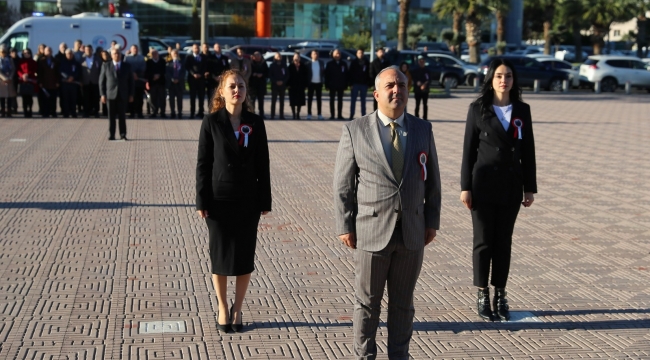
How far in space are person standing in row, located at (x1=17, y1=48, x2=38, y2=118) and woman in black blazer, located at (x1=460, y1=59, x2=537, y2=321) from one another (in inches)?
672

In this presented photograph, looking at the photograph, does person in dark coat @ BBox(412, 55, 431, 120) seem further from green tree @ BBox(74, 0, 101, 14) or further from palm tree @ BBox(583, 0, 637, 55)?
green tree @ BBox(74, 0, 101, 14)

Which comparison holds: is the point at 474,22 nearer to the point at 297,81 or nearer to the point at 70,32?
the point at 70,32

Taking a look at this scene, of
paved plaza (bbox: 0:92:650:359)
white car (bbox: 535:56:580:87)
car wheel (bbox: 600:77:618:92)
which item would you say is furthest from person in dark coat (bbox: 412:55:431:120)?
car wheel (bbox: 600:77:618:92)

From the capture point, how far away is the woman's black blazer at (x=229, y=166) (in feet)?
18.9

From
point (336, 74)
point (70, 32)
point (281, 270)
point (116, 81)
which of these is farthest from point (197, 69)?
point (281, 270)

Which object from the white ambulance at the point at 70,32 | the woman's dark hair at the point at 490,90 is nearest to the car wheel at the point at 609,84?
the white ambulance at the point at 70,32

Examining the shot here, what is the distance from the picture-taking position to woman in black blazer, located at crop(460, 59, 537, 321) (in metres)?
6.20

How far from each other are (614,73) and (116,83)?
90.9 ft

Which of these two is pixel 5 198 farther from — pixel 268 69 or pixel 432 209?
pixel 268 69

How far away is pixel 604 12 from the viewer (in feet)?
202

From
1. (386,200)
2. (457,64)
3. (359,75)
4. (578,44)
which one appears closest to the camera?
(386,200)

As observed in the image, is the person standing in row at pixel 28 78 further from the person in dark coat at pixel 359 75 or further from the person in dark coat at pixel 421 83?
the person in dark coat at pixel 421 83

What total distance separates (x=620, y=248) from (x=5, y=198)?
7.26 m

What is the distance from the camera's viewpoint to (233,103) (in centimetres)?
580
